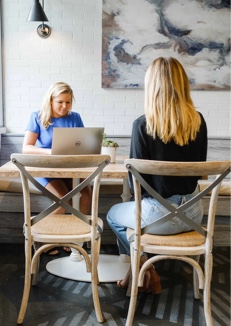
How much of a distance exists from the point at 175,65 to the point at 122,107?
2255 mm

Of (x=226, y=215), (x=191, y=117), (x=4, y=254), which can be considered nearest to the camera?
(x=191, y=117)

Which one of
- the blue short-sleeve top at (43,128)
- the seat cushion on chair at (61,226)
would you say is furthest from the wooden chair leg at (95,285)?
the blue short-sleeve top at (43,128)

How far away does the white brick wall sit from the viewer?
4.17 meters

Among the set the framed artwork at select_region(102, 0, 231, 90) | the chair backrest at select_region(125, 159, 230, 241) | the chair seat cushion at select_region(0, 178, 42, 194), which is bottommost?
the chair seat cushion at select_region(0, 178, 42, 194)

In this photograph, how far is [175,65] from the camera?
209cm

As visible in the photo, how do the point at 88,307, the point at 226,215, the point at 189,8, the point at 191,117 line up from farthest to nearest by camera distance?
the point at 189,8 < the point at 226,215 < the point at 88,307 < the point at 191,117

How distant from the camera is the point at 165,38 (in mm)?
4176

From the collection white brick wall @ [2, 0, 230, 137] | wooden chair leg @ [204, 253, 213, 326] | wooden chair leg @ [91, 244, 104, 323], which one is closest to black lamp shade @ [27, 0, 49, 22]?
white brick wall @ [2, 0, 230, 137]

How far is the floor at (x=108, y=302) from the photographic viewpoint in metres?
2.18

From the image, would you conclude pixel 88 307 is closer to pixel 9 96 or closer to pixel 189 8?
pixel 9 96

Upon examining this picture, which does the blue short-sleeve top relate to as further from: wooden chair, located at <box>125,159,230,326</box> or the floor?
wooden chair, located at <box>125,159,230,326</box>

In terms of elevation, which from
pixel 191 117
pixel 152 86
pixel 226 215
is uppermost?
pixel 152 86

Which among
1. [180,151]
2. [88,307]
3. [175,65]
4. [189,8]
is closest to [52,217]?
[88,307]

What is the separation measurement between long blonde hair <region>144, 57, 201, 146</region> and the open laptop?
45 cm
